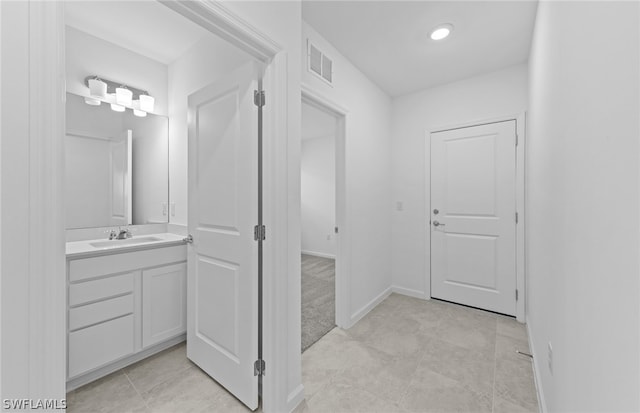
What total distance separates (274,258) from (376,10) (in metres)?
1.89

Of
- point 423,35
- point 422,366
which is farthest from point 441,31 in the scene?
point 422,366

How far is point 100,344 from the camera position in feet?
5.67

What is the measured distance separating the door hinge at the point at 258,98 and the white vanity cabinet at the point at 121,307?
1.41 metres

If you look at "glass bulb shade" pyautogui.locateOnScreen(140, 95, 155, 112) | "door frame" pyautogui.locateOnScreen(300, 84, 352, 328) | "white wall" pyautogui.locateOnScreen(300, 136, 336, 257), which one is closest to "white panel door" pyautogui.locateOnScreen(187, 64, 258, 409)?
"glass bulb shade" pyautogui.locateOnScreen(140, 95, 155, 112)

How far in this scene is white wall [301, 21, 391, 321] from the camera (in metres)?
2.43

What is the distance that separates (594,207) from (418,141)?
104 inches

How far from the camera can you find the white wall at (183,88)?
2.13 m

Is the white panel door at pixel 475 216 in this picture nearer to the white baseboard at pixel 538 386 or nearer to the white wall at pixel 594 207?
the white baseboard at pixel 538 386

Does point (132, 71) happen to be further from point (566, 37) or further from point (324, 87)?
point (566, 37)

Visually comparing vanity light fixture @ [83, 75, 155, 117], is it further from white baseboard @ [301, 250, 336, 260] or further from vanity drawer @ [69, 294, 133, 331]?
white baseboard @ [301, 250, 336, 260]

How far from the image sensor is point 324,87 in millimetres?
2229

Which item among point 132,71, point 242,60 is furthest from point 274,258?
point 132,71

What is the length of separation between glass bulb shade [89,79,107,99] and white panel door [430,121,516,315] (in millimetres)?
3318

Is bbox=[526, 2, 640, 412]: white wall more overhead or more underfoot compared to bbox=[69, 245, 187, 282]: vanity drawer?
more overhead
